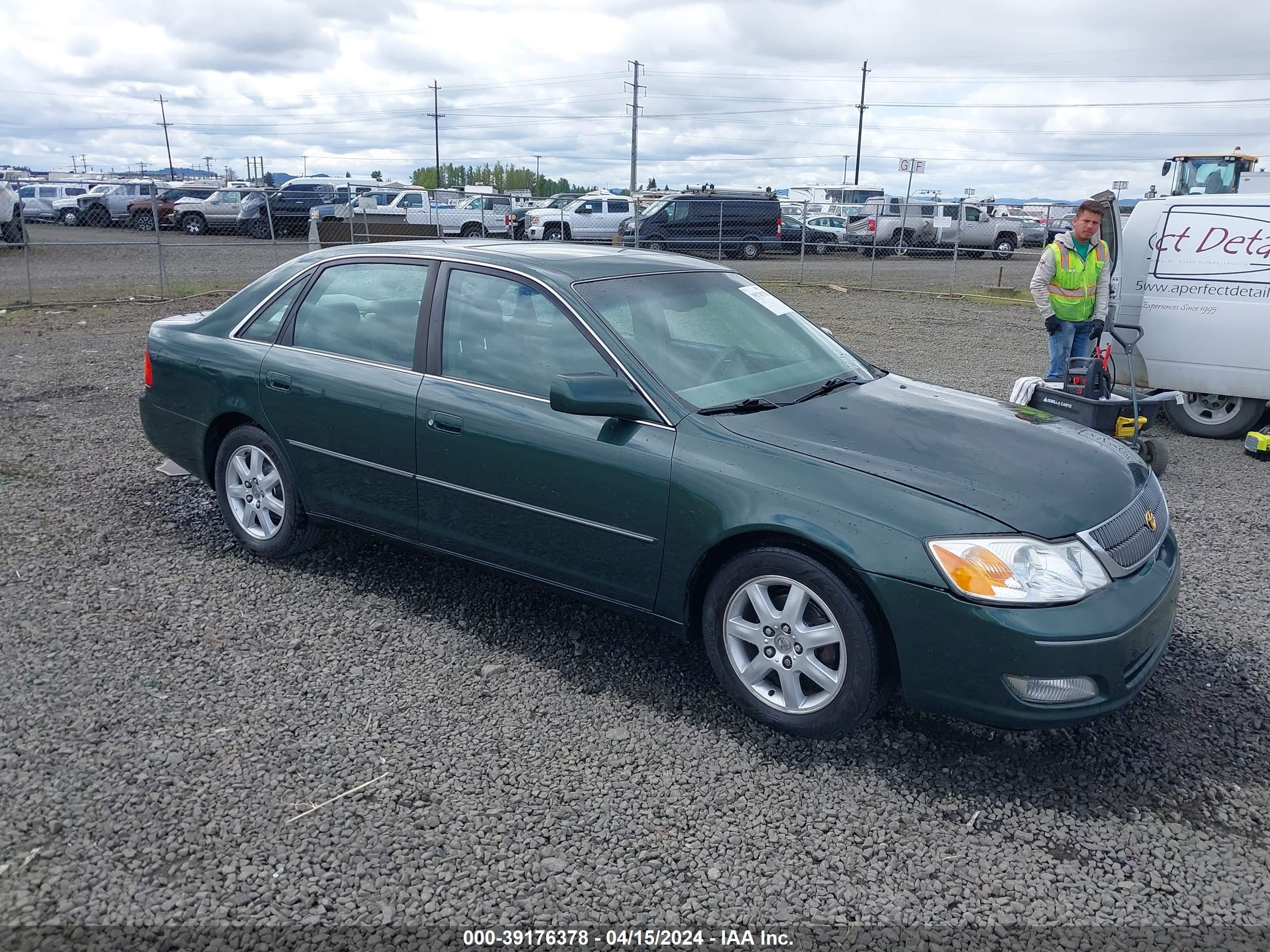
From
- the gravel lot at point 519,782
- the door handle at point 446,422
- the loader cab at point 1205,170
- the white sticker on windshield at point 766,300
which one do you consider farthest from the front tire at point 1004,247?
the door handle at point 446,422

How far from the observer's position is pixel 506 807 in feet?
10.1

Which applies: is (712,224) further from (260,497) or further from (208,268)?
(260,497)

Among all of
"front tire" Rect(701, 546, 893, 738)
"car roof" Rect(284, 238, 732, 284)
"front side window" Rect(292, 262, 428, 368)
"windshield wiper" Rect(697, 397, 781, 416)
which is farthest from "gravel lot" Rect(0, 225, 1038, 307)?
"front tire" Rect(701, 546, 893, 738)

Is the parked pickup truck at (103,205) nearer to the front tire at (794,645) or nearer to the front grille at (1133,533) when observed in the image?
the front tire at (794,645)

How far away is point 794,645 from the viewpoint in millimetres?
3346

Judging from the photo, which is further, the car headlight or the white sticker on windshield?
the white sticker on windshield

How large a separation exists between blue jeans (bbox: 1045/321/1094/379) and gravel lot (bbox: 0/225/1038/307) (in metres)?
13.0

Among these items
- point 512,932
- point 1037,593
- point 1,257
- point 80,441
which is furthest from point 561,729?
point 1,257

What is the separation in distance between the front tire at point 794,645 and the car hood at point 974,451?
42 cm

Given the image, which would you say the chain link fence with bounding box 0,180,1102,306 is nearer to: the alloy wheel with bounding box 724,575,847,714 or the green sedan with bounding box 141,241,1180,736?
the green sedan with bounding box 141,241,1180,736

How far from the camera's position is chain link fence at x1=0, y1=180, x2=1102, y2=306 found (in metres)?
20.9

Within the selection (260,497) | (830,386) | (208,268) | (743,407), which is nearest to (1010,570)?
(743,407)

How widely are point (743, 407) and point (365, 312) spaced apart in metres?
1.86

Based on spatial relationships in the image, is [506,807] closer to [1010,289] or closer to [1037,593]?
[1037,593]
